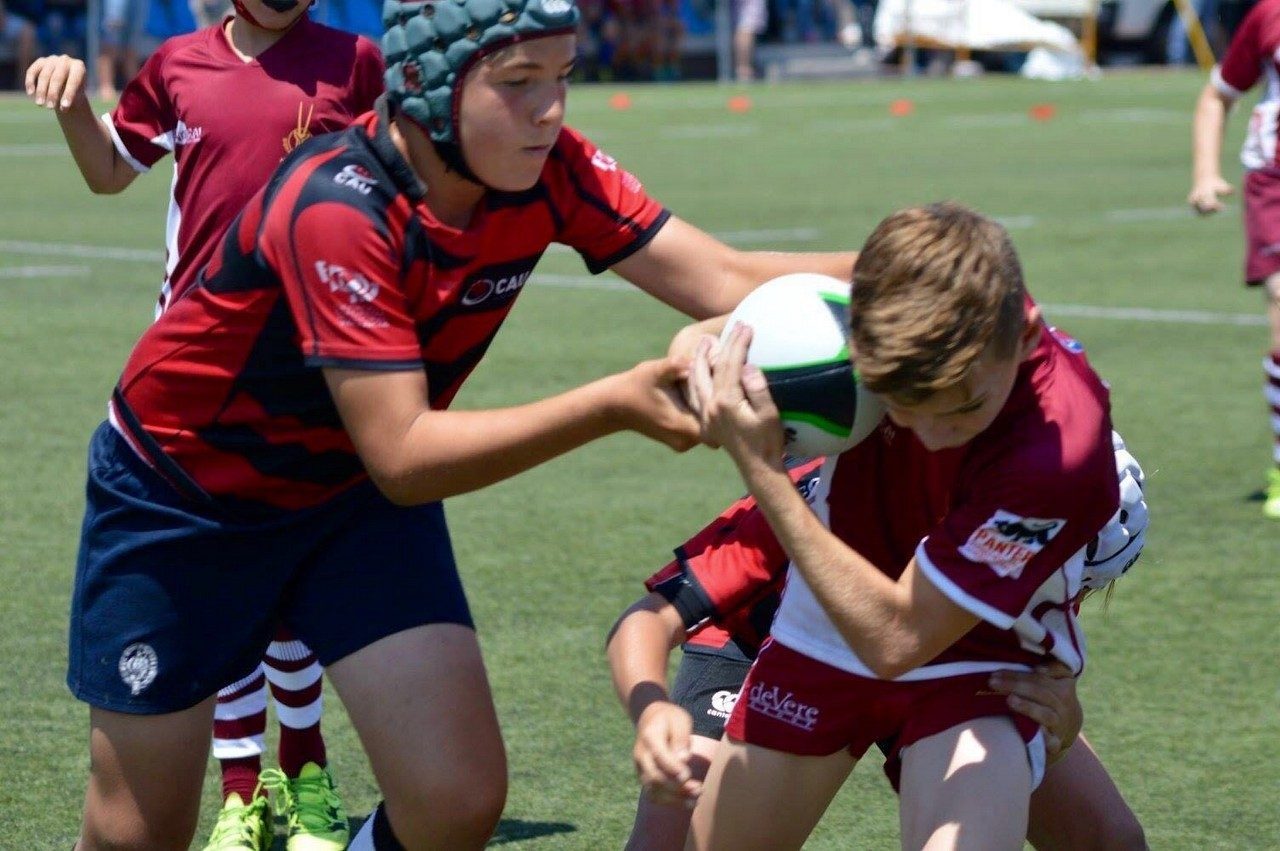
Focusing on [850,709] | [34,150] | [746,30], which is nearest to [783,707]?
[850,709]

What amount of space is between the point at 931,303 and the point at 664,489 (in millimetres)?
4890

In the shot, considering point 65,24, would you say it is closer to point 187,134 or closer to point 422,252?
point 187,134

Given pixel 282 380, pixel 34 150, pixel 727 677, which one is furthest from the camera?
pixel 34 150

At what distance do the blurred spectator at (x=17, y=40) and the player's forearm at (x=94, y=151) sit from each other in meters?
22.5

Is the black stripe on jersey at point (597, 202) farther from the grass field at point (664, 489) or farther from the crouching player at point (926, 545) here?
the grass field at point (664, 489)

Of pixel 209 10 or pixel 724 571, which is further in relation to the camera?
pixel 209 10

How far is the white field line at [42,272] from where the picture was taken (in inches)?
497

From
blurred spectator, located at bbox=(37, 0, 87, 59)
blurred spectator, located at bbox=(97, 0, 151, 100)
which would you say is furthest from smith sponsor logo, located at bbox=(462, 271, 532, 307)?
blurred spectator, located at bbox=(37, 0, 87, 59)

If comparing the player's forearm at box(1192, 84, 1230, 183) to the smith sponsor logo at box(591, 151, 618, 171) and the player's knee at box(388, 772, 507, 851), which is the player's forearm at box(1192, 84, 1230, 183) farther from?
the player's knee at box(388, 772, 507, 851)

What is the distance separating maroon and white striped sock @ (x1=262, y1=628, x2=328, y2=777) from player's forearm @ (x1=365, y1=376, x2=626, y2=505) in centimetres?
142

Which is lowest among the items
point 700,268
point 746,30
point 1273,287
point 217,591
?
point 746,30

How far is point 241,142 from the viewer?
5234 millimetres

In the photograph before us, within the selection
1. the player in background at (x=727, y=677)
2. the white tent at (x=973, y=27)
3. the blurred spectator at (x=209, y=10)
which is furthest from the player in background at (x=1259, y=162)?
the white tent at (x=973, y=27)

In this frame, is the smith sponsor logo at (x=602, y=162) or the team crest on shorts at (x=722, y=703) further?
the team crest on shorts at (x=722, y=703)
